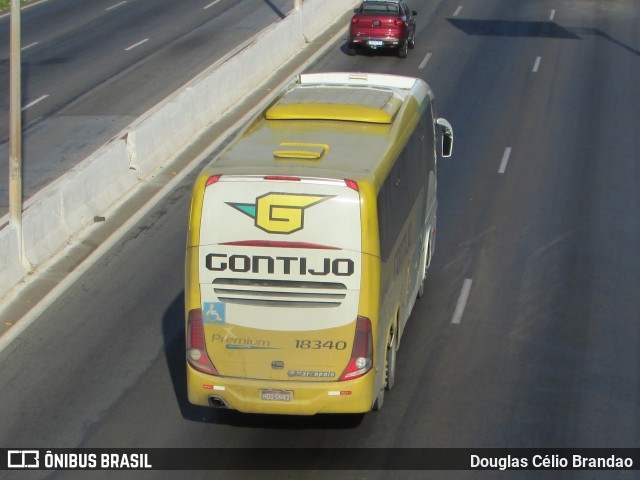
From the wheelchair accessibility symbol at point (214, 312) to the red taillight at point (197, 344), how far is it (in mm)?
74

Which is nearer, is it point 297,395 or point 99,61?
point 297,395

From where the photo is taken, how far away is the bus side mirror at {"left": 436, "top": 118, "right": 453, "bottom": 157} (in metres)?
19.2

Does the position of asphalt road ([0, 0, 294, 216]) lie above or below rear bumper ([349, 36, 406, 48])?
below

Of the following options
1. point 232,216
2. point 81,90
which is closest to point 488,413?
point 232,216

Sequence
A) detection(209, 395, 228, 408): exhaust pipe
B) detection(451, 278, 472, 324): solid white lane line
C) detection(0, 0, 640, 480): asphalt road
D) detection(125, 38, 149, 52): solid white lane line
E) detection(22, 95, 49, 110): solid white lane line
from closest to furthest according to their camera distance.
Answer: detection(209, 395, 228, 408): exhaust pipe < detection(0, 0, 640, 480): asphalt road < detection(451, 278, 472, 324): solid white lane line < detection(22, 95, 49, 110): solid white lane line < detection(125, 38, 149, 52): solid white lane line

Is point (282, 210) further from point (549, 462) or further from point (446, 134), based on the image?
point (446, 134)

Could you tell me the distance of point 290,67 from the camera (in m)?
33.6

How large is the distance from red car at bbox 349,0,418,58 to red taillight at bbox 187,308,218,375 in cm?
2401

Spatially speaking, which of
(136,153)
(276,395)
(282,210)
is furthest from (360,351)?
(136,153)

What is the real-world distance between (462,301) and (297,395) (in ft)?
18.9

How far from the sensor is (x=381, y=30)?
35406 millimetres

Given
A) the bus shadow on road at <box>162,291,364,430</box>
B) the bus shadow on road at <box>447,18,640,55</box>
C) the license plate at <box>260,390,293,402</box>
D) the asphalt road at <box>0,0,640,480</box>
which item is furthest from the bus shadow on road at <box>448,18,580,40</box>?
the license plate at <box>260,390,293,402</box>

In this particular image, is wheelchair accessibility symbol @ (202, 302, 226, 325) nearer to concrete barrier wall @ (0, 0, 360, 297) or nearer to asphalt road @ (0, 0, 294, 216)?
concrete barrier wall @ (0, 0, 360, 297)

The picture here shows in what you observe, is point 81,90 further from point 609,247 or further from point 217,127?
point 609,247
